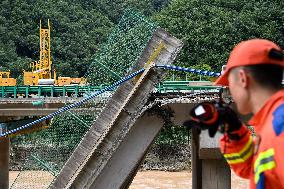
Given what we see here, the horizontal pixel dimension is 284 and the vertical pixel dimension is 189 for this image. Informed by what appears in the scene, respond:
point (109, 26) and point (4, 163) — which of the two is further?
point (109, 26)

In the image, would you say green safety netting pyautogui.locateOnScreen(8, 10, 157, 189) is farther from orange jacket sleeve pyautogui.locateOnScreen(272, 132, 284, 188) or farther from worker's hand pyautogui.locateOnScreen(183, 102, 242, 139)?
orange jacket sleeve pyautogui.locateOnScreen(272, 132, 284, 188)

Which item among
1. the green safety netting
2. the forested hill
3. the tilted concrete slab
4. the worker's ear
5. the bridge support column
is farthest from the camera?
the forested hill

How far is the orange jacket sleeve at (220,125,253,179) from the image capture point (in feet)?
8.16

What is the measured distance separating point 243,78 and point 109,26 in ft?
191

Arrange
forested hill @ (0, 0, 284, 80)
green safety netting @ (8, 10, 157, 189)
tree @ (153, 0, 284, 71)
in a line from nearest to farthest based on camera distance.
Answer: green safety netting @ (8, 10, 157, 189), tree @ (153, 0, 284, 71), forested hill @ (0, 0, 284, 80)

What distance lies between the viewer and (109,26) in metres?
59.9

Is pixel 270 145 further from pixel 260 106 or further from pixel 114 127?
pixel 114 127

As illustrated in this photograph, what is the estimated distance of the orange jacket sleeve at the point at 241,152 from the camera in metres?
2.49

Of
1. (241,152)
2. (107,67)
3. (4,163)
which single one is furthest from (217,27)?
(241,152)

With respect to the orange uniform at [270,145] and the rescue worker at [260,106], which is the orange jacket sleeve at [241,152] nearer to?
the rescue worker at [260,106]

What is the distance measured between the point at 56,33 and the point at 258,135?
5521 cm

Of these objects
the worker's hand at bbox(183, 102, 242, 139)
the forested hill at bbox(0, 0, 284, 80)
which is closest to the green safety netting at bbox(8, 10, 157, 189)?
the worker's hand at bbox(183, 102, 242, 139)

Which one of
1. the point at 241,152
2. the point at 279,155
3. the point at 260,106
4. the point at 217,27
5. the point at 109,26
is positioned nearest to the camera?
the point at 279,155

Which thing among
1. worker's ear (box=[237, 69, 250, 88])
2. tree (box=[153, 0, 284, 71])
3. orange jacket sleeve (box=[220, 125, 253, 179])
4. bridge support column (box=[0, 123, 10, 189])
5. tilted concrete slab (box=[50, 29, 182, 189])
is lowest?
orange jacket sleeve (box=[220, 125, 253, 179])
